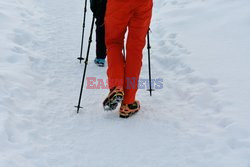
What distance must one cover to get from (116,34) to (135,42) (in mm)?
252

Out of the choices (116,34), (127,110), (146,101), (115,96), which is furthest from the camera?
(146,101)

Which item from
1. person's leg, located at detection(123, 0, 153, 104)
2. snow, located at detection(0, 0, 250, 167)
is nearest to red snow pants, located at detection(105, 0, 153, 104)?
person's leg, located at detection(123, 0, 153, 104)

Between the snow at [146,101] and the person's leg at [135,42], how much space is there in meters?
0.43

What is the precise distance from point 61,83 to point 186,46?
2411mm

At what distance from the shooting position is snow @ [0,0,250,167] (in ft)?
11.8

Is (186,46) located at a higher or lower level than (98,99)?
higher

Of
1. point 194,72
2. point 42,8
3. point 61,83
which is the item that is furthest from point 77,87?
point 42,8

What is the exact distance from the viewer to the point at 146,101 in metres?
4.88

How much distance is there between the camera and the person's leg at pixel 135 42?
408cm

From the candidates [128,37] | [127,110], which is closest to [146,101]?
[127,110]

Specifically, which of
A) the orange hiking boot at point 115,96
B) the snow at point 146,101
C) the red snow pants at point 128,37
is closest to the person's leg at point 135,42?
the red snow pants at point 128,37

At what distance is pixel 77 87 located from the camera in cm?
521

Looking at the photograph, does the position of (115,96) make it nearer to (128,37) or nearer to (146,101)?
(128,37)

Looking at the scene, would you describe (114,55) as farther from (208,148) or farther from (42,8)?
(42,8)
